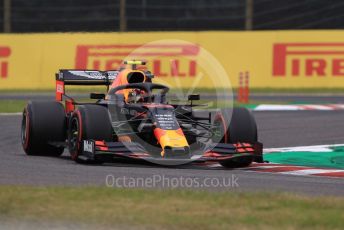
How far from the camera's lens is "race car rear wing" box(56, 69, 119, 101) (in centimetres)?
1347

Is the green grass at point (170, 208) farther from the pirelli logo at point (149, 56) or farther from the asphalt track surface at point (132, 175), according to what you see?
the pirelli logo at point (149, 56)

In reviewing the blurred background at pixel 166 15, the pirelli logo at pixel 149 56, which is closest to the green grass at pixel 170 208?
the pirelli logo at pixel 149 56

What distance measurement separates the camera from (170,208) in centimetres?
741

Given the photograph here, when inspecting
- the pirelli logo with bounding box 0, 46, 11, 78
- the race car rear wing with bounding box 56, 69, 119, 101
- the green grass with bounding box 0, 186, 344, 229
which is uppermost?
the pirelli logo with bounding box 0, 46, 11, 78

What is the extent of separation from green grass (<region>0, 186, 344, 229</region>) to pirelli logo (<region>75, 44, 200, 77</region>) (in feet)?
61.7

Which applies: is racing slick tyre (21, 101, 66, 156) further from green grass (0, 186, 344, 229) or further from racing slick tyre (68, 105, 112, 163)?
green grass (0, 186, 344, 229)

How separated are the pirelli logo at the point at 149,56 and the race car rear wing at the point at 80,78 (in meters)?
13.2

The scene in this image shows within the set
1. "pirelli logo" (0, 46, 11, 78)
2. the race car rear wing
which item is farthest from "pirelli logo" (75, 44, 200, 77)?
the race car rear wing

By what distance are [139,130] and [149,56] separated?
1618cm

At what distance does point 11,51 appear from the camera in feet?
91.8

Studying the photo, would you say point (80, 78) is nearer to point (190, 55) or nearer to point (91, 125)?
point (91, 125)

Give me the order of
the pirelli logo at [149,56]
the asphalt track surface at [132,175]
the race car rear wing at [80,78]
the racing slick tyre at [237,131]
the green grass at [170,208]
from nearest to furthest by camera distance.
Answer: the green grass at [170,208] → the asphalt track surface at [132,175] → the racing slick tyre at [237,131] → the race car rear wing at [80,78] → the pirelli logo at [149,56]

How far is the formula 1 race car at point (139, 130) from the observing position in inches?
427

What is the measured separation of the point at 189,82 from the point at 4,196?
19.6 metres
